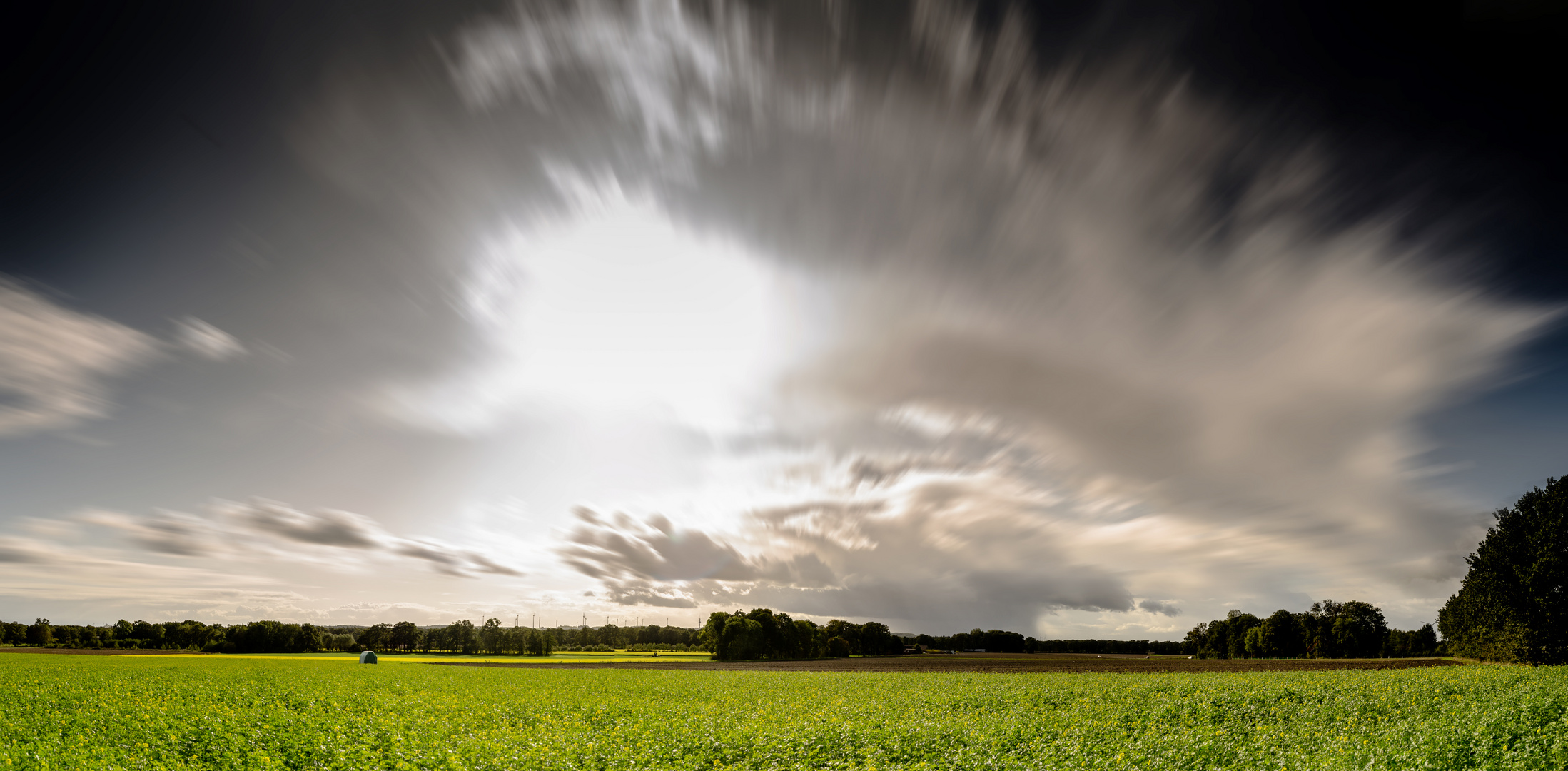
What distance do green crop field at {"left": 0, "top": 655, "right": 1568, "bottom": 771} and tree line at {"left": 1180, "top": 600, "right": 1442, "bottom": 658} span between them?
117579 millimetres

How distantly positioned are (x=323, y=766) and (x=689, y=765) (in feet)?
43.2

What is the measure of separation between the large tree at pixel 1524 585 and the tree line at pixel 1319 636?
75.5 m

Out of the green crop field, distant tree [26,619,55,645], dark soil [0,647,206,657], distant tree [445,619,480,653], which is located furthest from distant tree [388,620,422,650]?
the green crop field

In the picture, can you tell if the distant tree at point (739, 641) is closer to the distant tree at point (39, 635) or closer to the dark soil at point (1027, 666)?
the dark soil at point (1027, 666)

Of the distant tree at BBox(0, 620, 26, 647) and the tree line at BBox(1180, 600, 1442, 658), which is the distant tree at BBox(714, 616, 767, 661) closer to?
the tree line at BBox(1180, 600, 1442, 658)

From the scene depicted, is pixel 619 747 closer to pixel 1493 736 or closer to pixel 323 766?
pixel 323 766

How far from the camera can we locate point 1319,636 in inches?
5625

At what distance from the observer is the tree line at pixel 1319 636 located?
14175cm

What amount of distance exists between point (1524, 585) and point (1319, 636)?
9469 centimetres

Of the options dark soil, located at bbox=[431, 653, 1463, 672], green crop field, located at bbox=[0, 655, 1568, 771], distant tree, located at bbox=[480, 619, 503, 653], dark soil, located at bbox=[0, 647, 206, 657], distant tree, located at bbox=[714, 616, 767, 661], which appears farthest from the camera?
distant tree, located at bbox=[480, 619, 503, 653]

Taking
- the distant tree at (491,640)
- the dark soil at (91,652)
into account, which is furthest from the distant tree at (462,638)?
the dark soil at (91,652)

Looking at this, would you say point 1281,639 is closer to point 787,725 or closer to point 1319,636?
point 1319,636

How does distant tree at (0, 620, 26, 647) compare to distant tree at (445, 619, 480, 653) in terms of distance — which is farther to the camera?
distant tree at (445, 619, 480, 653)

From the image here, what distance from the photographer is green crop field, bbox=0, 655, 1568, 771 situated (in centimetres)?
2166
